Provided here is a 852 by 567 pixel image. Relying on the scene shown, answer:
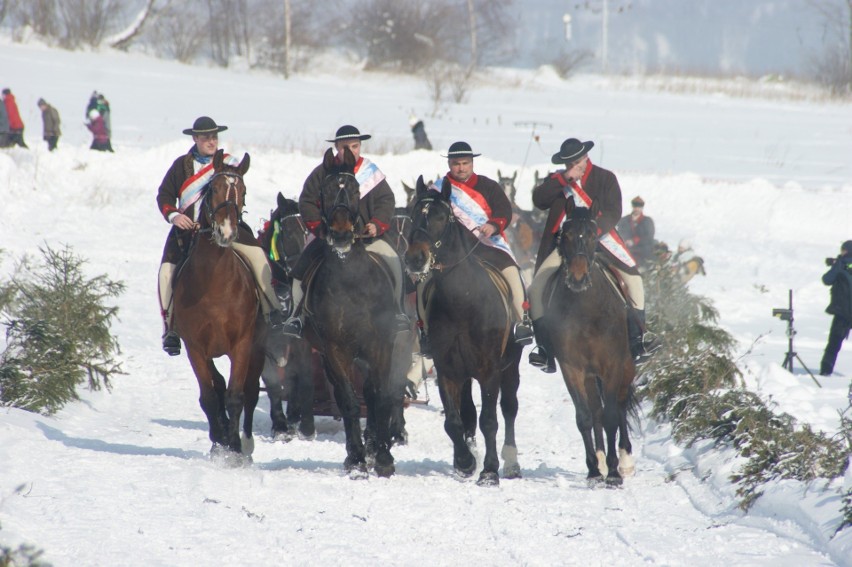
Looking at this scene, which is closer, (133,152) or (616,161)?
(133,152)

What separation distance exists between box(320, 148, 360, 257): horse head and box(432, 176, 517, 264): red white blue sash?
3.29 feet

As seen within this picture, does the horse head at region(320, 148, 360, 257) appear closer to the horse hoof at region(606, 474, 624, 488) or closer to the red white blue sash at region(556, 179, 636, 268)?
the red white blue sash at region(556, 179, 636, 268)

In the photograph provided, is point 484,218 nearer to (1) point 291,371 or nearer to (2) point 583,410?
(2) point 583,410

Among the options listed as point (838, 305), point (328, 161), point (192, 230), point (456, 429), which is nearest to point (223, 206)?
point (192, 230)

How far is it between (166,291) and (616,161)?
99.1 feet

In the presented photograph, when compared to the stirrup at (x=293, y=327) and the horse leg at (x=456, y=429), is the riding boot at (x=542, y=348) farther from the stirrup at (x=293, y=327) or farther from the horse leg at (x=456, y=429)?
the stirrup at (x=293, y=327)

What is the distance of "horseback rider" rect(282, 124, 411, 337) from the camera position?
9.44 meters

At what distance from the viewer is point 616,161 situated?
38531mm

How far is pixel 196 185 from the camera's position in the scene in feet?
32.7

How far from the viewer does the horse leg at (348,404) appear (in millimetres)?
9391

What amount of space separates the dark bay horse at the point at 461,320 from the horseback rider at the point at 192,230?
147 cm

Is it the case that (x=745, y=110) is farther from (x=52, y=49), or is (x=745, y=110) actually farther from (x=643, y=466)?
(x=643, y=466)

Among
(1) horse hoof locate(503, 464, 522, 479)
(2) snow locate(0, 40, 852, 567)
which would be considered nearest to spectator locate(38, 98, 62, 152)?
(2) snow locate(0, 40, 852, 567)

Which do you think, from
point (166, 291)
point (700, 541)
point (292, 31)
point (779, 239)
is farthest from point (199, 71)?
point (700, 541)
